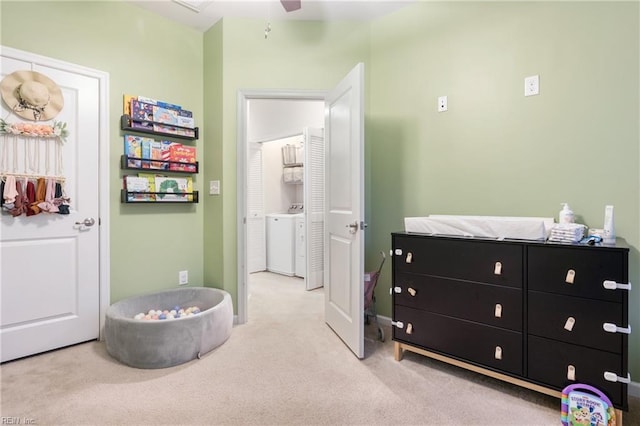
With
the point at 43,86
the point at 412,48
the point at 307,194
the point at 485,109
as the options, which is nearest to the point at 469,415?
the point at 485,109

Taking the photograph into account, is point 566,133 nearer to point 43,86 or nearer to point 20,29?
point 43,86

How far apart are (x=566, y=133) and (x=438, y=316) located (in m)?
1.36

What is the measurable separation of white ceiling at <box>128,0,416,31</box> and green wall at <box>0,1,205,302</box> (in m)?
0.13

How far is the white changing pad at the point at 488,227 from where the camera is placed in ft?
5.60

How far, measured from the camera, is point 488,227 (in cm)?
184

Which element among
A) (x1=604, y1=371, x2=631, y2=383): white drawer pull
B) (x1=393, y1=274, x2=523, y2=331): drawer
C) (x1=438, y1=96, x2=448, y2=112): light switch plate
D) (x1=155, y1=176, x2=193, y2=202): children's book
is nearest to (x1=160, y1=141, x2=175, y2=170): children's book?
(x1=155, y1=176, x2=193, y2=202): children's book

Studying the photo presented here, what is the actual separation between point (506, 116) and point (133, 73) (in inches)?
114

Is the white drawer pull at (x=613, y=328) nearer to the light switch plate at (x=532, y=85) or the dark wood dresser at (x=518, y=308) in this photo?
the dark wood dresser at (x=518, y=308)

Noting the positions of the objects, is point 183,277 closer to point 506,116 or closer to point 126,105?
point 126,105

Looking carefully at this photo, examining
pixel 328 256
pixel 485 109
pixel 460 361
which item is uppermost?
pixel 485 109

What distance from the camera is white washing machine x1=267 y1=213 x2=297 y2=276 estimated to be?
4598 millimetres

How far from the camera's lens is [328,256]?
2771 millimetres

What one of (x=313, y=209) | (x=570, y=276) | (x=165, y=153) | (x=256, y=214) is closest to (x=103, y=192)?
(x=165, y=153)

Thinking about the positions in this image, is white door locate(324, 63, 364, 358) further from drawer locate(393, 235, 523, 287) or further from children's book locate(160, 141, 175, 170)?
children's book locate(160, 141, 175, 170)
